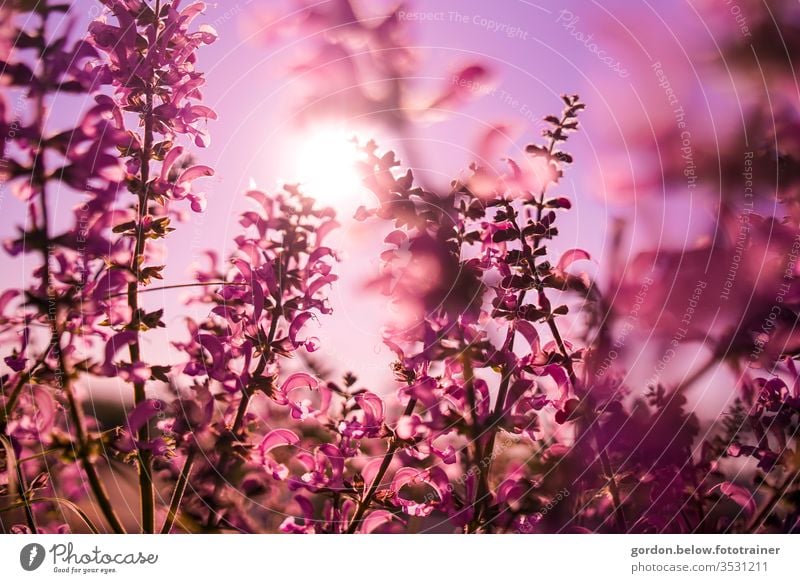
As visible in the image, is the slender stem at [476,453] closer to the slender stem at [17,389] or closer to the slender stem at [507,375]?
the slender stem at [507,375]

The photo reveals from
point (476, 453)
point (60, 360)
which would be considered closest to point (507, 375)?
point (476, 453)

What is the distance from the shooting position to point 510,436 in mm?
1000

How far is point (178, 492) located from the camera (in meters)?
1.01

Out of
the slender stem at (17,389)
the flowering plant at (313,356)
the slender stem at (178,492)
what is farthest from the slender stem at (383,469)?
the slender stem at (17,389)
